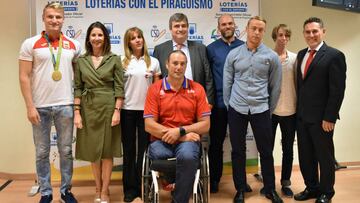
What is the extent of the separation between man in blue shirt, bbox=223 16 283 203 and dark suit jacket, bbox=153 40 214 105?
17cm

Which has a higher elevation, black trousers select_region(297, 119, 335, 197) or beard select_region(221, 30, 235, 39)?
beard select_region(221, 30, 235, 39)

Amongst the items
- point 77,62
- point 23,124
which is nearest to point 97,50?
point 77,62

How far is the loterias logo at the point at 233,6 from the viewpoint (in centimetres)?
363

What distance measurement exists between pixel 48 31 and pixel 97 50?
40cm

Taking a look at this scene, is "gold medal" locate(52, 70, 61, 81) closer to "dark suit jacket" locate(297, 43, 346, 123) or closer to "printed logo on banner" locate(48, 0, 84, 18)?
"printed logo on banner" locate(48, 0, 84, 18)

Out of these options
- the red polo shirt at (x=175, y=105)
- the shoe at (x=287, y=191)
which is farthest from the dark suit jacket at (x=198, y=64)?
the shoe at (x=287, y=191)

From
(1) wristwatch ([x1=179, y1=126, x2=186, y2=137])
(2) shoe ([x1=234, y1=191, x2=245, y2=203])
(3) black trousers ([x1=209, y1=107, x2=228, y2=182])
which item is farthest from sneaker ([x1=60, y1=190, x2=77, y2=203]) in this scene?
(2) shoe ([x1=234, y1=191, x2=245, y2=203])

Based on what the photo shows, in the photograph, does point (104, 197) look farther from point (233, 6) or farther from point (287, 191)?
point (233, 6)

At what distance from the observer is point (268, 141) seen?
2.91m

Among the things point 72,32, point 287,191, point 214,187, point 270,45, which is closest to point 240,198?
point 214,187

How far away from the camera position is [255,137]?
2938mm

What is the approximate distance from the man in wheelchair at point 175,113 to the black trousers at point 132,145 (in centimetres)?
34

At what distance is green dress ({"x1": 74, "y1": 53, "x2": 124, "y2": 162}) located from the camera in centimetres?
284

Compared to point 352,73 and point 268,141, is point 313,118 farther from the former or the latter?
point 352,73
